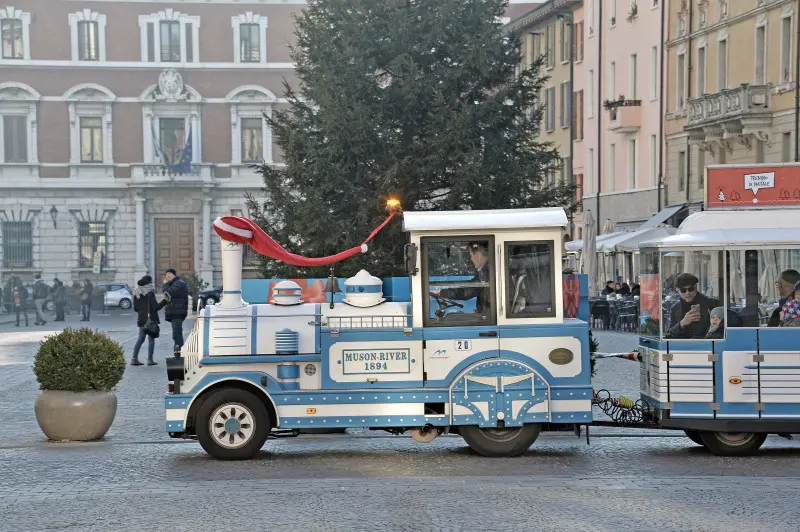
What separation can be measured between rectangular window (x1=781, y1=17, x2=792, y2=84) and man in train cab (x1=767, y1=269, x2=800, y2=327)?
99.6ft

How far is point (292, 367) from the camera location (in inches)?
534

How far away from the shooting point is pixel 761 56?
1791 inches

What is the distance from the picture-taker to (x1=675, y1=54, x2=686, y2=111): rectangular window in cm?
5294

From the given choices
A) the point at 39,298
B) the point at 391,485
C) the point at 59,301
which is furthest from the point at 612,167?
the point at 391,485

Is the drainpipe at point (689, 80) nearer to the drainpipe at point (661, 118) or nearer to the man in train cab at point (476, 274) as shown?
the drainpipe at point (661, 118)

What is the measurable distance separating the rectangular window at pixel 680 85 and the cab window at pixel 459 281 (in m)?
40.5

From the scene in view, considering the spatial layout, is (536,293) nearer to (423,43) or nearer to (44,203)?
(423,43)

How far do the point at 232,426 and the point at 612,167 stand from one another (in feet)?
163

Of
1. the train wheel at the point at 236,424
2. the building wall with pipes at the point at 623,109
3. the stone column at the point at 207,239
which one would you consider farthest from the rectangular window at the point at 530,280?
the stone column at the point at 207,239

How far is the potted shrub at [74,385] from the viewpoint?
1510 centimetres

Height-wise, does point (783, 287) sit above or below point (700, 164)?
below

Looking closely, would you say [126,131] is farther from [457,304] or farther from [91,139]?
[457,304]

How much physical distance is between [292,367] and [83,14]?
62.0 meters

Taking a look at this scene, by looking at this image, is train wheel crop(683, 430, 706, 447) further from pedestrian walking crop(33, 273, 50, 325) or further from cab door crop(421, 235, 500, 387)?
pedestrian walking crop(33, 273, 50, 325)
